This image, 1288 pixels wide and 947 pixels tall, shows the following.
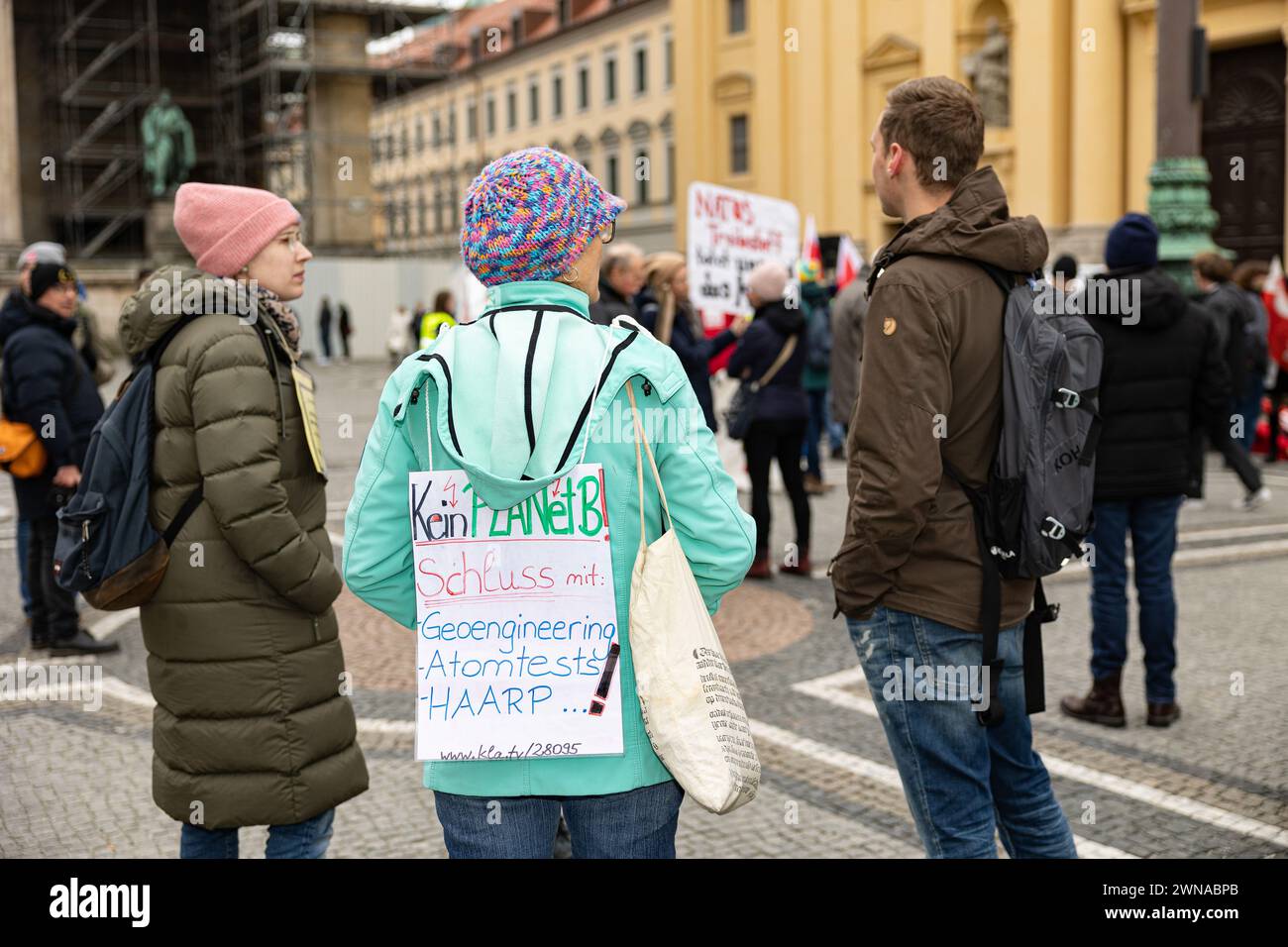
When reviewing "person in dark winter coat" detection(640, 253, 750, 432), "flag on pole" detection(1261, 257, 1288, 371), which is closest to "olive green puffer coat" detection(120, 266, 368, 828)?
"person in dark winter coat" detection(640, 253, 750, 432)

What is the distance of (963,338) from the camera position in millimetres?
2963

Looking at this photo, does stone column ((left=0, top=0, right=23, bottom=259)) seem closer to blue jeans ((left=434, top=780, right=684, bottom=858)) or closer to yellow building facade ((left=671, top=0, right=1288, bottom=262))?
yellow building facade ((left=671, top=0, right=1288, bottom=262))

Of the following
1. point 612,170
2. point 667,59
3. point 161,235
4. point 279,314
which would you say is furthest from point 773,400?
point 612,170

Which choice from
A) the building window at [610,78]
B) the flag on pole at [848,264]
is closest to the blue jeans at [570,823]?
the flag on pole at [848,264]

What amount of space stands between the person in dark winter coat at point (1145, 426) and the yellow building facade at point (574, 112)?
41.8 meters

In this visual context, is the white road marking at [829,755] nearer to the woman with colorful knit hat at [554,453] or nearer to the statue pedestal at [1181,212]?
the woman with colorful knit hat at [554,453]

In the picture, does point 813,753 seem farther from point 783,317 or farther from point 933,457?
point 783,317

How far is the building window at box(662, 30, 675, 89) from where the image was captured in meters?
55.2

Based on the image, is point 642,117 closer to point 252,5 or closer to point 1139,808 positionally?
point 252,5

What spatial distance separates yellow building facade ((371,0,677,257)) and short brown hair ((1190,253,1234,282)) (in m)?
36.7

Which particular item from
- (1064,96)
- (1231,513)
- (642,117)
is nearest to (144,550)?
(1231,513)

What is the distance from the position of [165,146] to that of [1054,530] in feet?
121

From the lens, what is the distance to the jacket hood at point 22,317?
6312mm

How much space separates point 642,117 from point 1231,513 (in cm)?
4856
